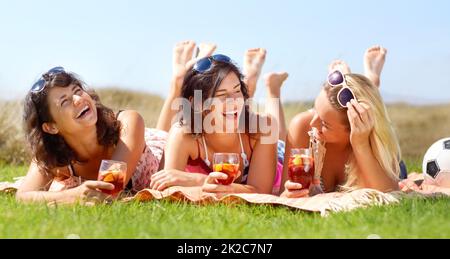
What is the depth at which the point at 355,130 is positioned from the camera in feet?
17.8

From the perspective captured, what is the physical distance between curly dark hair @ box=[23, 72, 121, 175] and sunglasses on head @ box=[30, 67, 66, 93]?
11 mm

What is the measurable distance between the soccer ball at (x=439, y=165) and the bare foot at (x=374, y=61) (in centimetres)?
142

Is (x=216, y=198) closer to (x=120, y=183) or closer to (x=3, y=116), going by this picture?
(x=120, y=183)

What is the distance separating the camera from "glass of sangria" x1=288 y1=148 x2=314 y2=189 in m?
5.32

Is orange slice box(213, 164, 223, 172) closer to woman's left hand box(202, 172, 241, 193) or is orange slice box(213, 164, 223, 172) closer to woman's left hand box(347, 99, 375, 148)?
Answer: woman's left hand box(202, 172, 241, 193)

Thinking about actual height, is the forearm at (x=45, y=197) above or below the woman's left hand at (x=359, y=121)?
below

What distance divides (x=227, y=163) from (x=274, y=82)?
256 cm

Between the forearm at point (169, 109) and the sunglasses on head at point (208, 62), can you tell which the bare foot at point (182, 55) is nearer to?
the forearm at point (169, 109)

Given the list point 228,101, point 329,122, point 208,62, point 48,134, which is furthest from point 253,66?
point 48,134

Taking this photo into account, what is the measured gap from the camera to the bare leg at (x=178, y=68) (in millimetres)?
8164

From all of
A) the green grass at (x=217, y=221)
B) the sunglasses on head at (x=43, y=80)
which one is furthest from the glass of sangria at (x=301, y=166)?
the sunglasses on head at (x=43, y=80)

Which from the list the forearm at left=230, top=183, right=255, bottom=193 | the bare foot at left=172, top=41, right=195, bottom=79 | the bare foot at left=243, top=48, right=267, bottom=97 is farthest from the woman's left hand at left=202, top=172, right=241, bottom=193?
the bare foot at left=172, top=41, right=195, bottom=79
